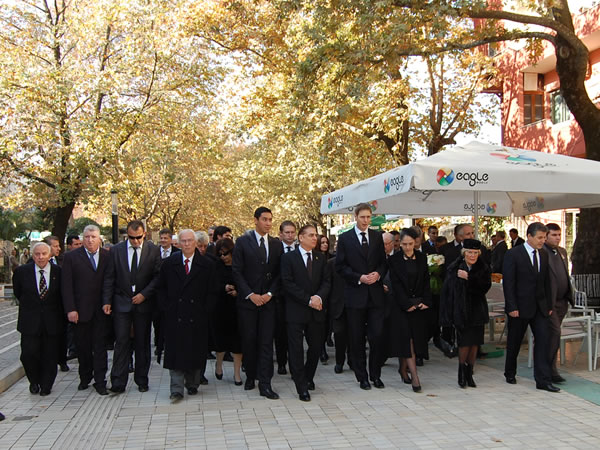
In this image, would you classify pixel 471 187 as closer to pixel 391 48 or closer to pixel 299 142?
pixel 391 48

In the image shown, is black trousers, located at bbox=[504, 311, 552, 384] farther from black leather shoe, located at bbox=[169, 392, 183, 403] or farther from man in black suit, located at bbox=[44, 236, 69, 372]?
man in black suit, located at bbox=[44, 236, 69, 372]

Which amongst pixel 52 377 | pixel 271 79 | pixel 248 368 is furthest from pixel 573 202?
pixel 271 79

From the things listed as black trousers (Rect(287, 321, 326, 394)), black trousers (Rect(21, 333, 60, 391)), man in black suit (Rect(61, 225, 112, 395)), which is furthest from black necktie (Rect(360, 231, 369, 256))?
black trousers (Rect(21, 333, 60, 391))

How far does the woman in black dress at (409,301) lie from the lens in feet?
23.8

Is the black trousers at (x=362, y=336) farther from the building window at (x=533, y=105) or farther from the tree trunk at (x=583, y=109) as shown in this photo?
the building window at (x=533, y=105)

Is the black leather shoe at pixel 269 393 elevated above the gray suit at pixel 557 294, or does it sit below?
below

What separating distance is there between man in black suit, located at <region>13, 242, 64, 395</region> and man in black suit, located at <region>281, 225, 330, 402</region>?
9.24ft

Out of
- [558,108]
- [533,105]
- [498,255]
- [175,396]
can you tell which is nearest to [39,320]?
[175,396]

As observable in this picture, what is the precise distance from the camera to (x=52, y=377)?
7418mm

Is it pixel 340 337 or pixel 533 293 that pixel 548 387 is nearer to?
pixel 533 293

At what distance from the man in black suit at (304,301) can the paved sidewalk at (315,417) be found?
38 centimetres

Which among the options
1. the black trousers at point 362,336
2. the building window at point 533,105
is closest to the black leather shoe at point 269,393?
the black trousers at point 362,336

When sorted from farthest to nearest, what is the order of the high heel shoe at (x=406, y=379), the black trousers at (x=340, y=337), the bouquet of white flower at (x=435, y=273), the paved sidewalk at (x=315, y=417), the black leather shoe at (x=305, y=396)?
the bouquet of white flower at (x=435, y=273)
the black trousers at (x=340, y=337)
the high heel shoe at (x=406, y=379)
the black leather shoe at (x=305, y=396)
the paved sidewalk at (x=315, y=417)

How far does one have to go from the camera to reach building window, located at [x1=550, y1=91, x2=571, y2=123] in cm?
2061
